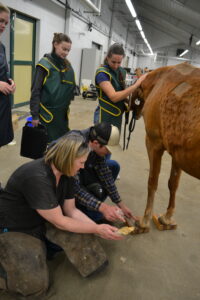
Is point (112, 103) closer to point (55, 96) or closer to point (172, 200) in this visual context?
point (55, 96)

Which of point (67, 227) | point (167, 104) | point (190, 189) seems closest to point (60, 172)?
point (67, 227)

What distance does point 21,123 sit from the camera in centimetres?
524

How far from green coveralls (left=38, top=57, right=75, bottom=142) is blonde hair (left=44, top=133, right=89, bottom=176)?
3.79ft

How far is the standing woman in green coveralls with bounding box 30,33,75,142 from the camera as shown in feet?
7.61

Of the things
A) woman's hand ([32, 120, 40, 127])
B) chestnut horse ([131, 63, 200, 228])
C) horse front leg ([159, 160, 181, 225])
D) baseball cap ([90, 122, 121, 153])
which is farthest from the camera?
woman's hand ([32, 120, 40, 127])

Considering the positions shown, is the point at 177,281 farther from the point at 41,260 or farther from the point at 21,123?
the point at 21,123

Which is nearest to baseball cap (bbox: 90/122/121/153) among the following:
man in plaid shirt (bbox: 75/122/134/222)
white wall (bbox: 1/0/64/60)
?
man in plaid shirt (bbox: 75/122/134/222)

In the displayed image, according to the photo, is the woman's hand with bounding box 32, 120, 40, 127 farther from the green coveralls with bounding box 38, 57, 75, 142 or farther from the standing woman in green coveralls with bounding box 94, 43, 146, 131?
the standing woman in green coveralls with bounding box 94, 43, 146, 131

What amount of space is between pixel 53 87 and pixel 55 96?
89 millimetres

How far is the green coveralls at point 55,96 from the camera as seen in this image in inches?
92.3

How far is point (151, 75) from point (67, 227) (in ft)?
4.92

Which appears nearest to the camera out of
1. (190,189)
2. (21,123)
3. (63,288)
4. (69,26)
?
(63,288)

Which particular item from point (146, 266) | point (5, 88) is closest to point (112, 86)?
point (5, 88)

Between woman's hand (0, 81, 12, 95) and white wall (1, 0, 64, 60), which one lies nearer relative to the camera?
woman's hand (0, 81, 12, 95)
